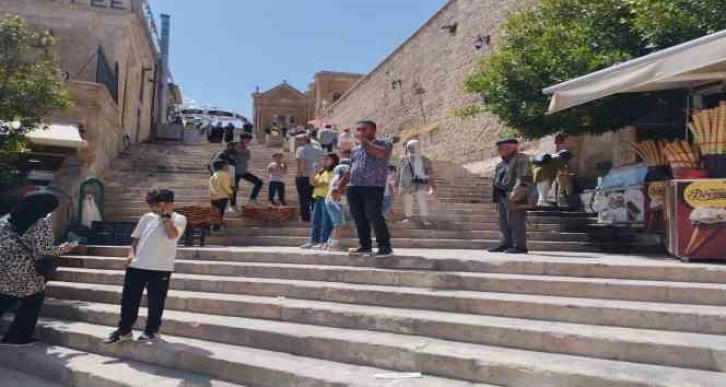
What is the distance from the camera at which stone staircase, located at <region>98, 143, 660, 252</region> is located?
8.20m

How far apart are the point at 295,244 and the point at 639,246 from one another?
4429 millimetres

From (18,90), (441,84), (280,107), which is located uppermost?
(280,107)

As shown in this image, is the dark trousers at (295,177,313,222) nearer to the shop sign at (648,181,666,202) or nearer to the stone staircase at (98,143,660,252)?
the stone staircase at (98,143,660,252)

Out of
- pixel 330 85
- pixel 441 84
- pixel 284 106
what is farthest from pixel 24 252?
pixel 284 106

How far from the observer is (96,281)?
22.2 ft

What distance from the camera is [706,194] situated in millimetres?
5539

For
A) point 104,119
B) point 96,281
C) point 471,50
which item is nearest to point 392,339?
point 96,281

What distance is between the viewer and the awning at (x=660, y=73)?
529 cm

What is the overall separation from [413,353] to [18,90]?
18.7ft

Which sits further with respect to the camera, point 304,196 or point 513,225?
point 304,196

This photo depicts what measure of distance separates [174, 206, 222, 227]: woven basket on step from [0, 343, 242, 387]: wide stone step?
2.67m

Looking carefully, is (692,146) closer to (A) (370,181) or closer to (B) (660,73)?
(B) (660,73)

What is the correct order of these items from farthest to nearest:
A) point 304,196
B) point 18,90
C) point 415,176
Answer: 1. point 304,196
2. point 415,176
3. point 18,90

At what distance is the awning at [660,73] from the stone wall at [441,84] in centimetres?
1161
